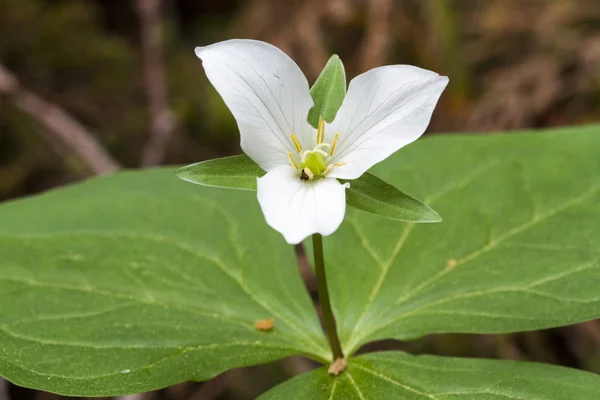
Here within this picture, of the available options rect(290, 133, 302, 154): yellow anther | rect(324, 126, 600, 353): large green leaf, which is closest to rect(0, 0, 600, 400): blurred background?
rect(324, 126, 600, 353): large green leaf

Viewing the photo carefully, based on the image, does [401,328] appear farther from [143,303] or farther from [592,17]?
[592,17]

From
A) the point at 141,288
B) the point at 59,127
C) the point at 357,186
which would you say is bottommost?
the point at 357,186

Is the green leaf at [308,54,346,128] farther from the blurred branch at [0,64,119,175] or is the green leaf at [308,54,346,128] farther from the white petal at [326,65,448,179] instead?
the blurred branch at [0,64,119,175]

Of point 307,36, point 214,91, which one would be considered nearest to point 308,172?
point 214,91

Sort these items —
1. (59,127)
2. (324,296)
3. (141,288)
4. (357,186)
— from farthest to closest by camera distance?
(59,127) → (141,288) → (324,296) → (357,186)

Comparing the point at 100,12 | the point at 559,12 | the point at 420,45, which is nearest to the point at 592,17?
the point at 559,12

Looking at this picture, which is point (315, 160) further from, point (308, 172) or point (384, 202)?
point (384, 202)

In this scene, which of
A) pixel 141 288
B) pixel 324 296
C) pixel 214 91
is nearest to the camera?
pixel 324 296

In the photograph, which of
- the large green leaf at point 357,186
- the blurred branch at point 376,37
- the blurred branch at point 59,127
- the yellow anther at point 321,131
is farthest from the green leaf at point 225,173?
the blurred branch at point 376,37
